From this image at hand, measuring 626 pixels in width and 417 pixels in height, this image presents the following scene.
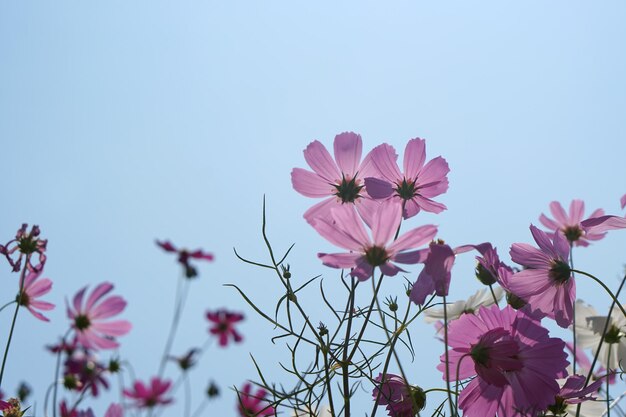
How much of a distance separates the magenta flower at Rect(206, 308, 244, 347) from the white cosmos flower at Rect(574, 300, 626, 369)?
173 cm

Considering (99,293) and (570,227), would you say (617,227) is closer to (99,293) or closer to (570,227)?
(570,227)

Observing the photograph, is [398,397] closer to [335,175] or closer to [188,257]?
[335,175]

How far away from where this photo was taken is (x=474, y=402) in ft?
1.39

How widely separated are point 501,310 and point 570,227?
1.78 ft

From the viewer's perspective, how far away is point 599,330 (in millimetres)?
688

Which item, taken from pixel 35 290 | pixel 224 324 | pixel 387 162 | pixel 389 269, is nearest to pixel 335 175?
pixel 387 162

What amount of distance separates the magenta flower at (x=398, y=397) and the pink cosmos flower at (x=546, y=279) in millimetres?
115

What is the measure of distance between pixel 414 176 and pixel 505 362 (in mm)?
212

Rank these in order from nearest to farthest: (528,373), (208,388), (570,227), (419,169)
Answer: (528,373), (419,169), (570,227), (208,388)

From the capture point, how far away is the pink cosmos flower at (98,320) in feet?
2.72

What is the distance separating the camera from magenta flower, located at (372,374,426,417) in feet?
1.46

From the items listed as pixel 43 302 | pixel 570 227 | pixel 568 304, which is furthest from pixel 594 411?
pixel 43 302

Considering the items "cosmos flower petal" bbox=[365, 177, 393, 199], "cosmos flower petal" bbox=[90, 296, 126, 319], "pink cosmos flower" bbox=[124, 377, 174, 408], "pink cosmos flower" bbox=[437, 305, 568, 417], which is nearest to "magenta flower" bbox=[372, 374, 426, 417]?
"pink cosmos flower" bbox=[437, 305, 568, 417]

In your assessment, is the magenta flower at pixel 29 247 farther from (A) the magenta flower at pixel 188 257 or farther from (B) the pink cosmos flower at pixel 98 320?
(A) the magenta flower at pixel 188 257
